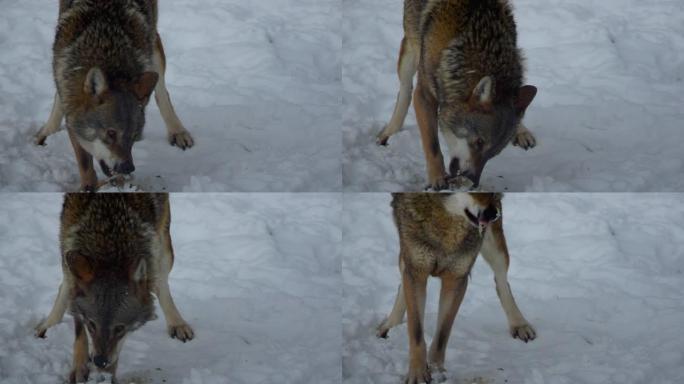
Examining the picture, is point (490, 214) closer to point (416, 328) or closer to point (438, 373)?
point (416, 328)

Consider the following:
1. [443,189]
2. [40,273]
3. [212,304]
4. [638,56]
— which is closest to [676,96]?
[638,56]

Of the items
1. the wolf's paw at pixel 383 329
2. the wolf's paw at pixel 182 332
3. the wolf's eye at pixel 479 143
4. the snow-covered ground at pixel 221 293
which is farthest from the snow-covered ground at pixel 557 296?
the wolf's paw at pixel 182 332

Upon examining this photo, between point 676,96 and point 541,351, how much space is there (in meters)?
1.32

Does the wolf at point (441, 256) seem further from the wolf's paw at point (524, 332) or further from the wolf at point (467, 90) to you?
the wolf at point (467, 90)

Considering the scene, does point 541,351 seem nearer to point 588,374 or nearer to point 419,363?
point 588,374

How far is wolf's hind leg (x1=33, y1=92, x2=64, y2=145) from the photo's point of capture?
13.2 feet

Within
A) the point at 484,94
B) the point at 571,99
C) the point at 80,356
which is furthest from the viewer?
the point at 571,99

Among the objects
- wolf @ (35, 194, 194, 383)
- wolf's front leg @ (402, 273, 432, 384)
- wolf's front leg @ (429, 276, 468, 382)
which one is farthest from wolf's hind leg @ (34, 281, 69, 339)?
wolf's front leg @ (429, 276, 468, 382)

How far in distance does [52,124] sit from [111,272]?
744mm

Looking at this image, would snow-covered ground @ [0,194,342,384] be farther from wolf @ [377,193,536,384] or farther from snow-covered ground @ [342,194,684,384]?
wolf @ [377,193,536,384]

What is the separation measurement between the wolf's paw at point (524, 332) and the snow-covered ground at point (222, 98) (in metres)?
0.94

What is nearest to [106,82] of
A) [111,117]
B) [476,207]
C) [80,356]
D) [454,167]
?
[111,117]

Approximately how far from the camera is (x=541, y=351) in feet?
12.5

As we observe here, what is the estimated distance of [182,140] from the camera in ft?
13.0
